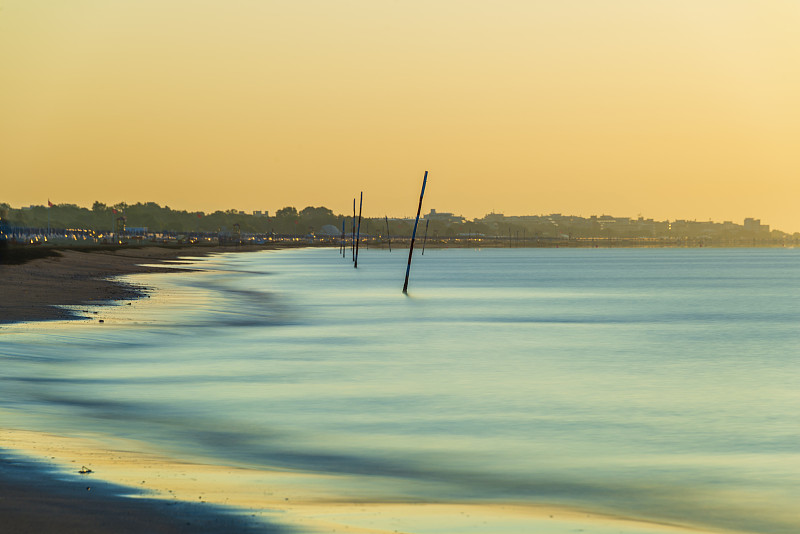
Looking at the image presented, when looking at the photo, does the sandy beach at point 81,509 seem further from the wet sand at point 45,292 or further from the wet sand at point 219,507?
Answer: the wet sand at point 45,292

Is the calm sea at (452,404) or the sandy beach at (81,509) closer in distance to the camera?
the sandy beach at (81,509)

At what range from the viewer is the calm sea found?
1353 cm

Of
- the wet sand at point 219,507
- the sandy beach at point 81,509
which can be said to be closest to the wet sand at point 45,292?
the wet sand at point 219,507

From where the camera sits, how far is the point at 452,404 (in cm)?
2158

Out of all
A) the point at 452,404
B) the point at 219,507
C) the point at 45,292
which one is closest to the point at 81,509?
the point at 219,507

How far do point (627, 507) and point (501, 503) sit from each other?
5.35ft

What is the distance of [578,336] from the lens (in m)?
41.0

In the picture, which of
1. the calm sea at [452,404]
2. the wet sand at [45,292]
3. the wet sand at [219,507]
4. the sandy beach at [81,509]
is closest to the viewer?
the sandy beach at [81,509]

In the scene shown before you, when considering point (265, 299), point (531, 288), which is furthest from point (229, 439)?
point (531, 288)

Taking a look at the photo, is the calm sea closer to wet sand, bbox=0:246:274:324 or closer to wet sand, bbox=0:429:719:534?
wet sand, bbox=0:429:719:534

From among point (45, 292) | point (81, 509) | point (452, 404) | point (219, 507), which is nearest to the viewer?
point (81, 509)

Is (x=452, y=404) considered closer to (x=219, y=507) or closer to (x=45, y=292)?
(x=219, y=507)

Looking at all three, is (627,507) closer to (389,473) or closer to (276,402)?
(389,473)

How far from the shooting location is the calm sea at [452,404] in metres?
13.5
